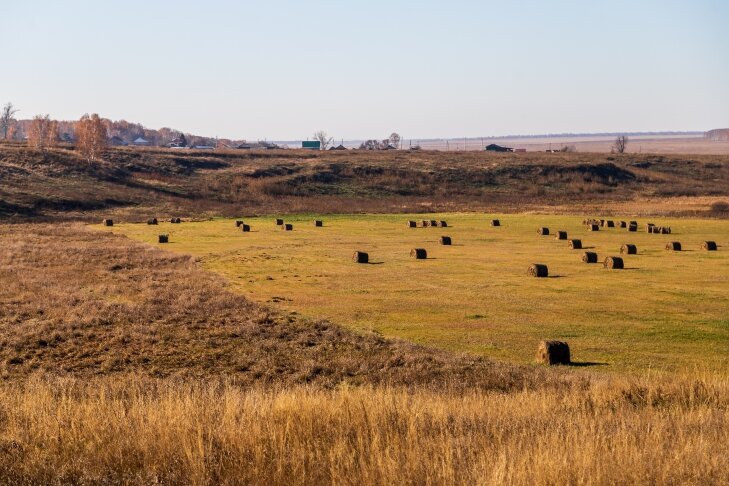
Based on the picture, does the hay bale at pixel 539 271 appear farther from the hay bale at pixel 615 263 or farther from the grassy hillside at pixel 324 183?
the grassy hillside at pixel 324 183

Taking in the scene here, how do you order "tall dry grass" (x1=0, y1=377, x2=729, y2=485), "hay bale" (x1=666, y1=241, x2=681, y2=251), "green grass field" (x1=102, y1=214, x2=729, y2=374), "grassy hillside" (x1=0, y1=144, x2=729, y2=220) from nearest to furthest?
1. "tall dry grass" (x1=0, y1=377, x2=729, y2=485)
2. "green grass field" (x1=102, y1=214, x2=729, y2=374)
3. "hay bale" (x1=666, y1=241, x2=681, y2=251)
4. "grassy hillside" (x1=0, y1=144, x2=729, y2=220)

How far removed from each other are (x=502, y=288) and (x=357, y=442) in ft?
68.8

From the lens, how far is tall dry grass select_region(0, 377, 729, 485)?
330 inches

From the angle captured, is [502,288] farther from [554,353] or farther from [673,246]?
[673,246]

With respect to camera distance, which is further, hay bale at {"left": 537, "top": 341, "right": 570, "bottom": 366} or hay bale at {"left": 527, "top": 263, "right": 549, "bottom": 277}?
hay bale at {"left": 527, "top": 263, "right": 549, "bottom": 277}

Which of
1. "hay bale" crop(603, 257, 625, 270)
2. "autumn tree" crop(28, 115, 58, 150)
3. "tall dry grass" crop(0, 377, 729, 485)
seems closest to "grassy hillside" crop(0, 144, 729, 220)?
"autumn tree" crop(28, 115, 58, 150)

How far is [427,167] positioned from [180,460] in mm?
110579

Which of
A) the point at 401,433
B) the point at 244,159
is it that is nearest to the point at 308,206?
the point at 244,159

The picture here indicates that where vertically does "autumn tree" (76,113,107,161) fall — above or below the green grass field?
above

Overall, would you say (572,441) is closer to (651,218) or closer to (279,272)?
(279,272)

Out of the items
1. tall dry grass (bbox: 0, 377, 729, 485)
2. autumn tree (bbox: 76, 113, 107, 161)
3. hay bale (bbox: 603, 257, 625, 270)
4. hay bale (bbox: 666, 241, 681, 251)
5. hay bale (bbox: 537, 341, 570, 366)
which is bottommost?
hay bale (bbox: 666, 241, 681, 251)

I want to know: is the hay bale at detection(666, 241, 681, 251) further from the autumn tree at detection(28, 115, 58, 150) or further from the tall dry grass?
the autumn tree at detection(28, 115, 58, 150)

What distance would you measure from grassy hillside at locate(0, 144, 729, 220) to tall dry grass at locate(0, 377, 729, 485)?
59350 millimetres

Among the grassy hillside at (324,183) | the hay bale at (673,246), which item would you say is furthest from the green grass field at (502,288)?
the grassy hillside at (324,183)
